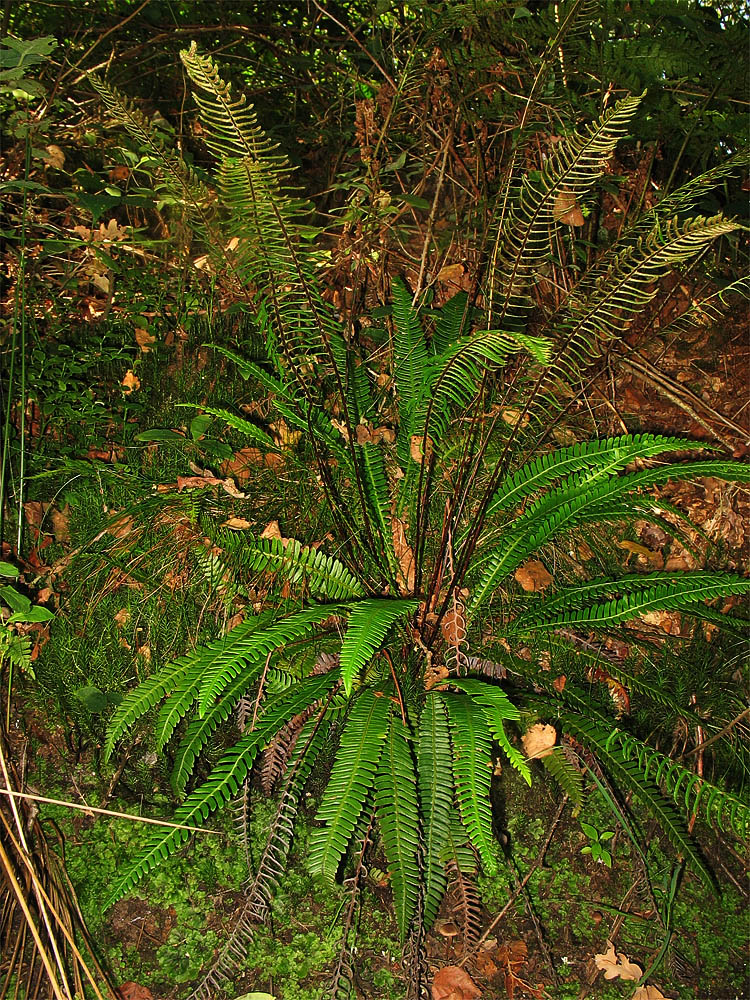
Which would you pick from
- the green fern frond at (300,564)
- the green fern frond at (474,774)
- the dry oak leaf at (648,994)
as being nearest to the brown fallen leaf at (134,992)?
the green fern frond at (474,774)

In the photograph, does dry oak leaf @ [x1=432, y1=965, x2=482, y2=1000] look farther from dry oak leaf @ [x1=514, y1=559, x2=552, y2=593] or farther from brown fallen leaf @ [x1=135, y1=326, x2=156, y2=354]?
brown fallen leaf @ [x1=135, y1=326, x2=156, y2=354]

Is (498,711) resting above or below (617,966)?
above

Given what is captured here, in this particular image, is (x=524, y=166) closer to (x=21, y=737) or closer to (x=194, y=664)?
(x=194, y=664)

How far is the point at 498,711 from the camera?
1.60 m

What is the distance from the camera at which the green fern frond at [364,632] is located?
4.61ft

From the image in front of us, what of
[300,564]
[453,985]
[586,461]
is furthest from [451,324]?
[453,985]

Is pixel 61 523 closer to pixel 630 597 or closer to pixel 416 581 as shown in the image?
pixel 416 581

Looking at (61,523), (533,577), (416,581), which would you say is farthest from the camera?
(61,523)

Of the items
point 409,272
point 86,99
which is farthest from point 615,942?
point 86,99

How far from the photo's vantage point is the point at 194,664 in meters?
1.83

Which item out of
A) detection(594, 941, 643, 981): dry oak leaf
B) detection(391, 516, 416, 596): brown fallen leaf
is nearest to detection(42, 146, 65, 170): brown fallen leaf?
detection(391, 516, 416, 596): brown fallen leaf

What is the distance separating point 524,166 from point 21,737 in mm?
2490

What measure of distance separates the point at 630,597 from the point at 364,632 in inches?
29.4

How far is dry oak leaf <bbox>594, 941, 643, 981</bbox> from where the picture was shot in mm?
1787
